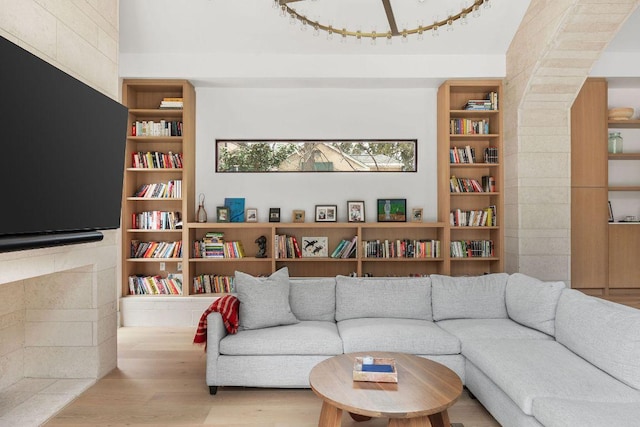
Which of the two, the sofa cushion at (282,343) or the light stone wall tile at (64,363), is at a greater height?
the sofa cushion at (282,343)

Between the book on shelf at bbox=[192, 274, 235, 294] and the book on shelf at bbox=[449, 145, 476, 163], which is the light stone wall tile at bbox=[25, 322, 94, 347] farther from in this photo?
the book on shelf at bbox=[449, 145, 476, 163]

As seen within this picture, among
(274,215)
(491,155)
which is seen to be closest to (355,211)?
(274,215)

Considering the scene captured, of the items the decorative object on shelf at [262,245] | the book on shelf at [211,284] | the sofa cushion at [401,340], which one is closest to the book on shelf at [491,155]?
the sofa cushion at [401,340]

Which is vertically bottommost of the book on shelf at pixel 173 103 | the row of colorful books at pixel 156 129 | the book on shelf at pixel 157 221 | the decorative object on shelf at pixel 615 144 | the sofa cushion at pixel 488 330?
the sofa cushion at pixel 488 330

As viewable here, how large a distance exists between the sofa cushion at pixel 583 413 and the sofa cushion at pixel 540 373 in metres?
0.07

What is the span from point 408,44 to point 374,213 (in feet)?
6.51

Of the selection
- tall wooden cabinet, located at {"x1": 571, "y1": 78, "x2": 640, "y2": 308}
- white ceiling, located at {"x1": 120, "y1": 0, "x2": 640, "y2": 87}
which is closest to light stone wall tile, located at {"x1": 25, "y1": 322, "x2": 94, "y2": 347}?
white ceiling, located at {"x1": 120, "y1": 0, "x2": 640, "y2": 87}

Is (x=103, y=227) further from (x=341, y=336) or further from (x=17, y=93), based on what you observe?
(x=341, y=336)

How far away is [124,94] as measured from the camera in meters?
5.12

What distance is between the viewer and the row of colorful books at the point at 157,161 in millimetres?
5199

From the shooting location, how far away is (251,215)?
5.42 meters

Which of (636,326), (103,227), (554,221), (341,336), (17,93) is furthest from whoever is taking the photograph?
(554,221)

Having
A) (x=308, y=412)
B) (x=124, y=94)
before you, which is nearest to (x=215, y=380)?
(x=308, y=412)

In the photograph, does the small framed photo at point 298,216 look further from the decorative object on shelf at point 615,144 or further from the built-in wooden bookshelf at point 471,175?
the decorative object on shelf at point 615,144
